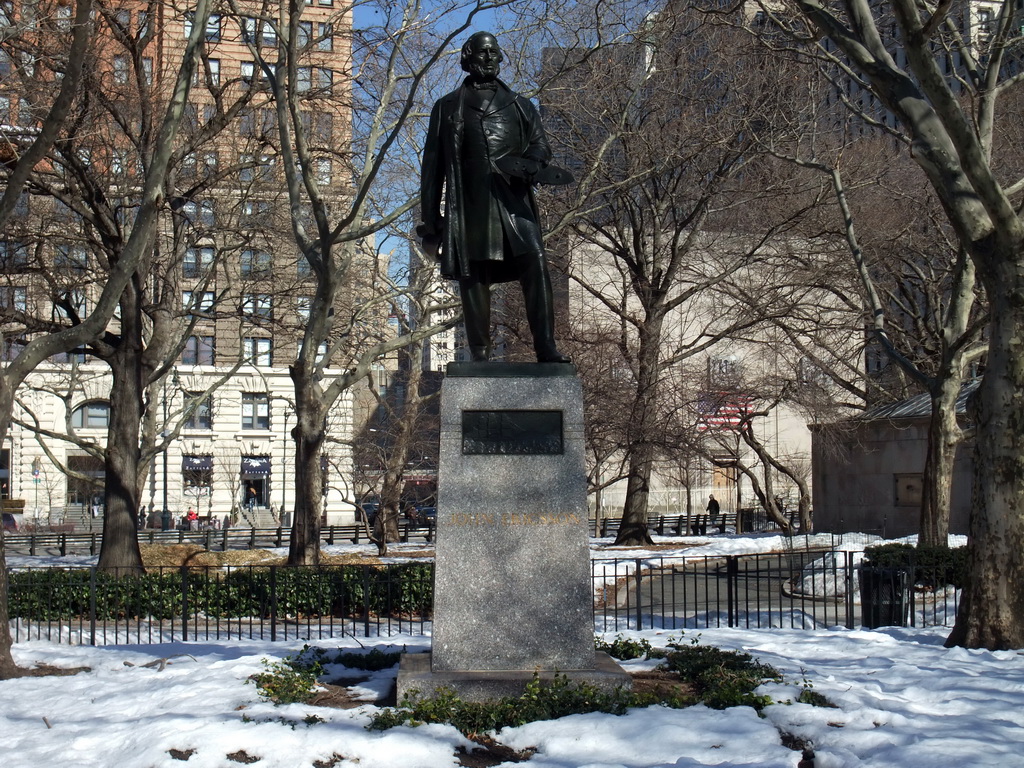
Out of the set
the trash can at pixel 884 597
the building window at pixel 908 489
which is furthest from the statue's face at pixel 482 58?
the building window at pixel 908 489

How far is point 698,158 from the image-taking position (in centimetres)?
2570

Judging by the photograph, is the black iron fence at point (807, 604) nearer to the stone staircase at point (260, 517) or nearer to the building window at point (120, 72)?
the building window at point (120, 72)

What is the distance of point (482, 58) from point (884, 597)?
30.7 feet

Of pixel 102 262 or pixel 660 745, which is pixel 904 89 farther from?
pixel 102 262

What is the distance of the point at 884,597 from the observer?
13.9 meters

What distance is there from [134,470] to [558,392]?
13708mm

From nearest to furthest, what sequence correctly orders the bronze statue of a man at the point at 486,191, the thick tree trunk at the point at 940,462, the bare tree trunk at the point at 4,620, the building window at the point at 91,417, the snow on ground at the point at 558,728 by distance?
1. the snow on ground at the point at 558,728
2. the bronze statue of a man at the point at 486,191
3. the bare tree trunk at the point at 4,620
4. the thick tree trunk at the point at 940,462
5. the building window at the point at 91,417

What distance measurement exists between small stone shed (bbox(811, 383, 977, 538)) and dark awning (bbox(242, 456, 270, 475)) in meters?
28.8

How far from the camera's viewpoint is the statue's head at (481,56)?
852 centimetres

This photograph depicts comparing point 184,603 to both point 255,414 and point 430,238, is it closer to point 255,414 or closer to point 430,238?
point 430,238

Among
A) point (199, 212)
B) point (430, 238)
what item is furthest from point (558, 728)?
point (199, 212)

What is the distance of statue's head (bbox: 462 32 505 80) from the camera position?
335 inches

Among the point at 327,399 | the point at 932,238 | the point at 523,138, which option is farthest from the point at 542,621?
the point at 932,238

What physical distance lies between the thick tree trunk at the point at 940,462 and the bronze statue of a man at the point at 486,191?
1157 centimetres
